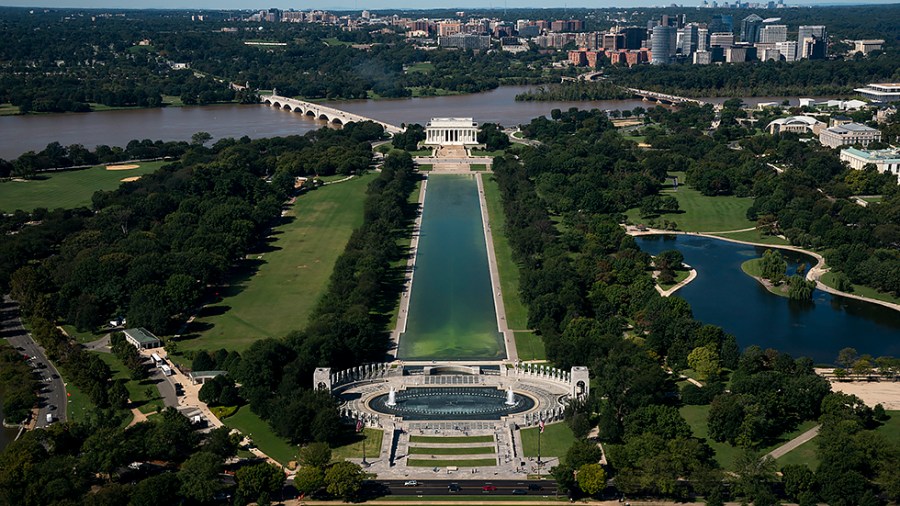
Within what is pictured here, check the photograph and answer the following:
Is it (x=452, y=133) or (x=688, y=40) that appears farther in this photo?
(x=688, y=40)

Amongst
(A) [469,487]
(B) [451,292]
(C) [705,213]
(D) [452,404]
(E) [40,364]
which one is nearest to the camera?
(A) [469,487]

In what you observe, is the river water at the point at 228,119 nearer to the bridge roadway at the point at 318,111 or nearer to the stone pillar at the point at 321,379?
the bridge roadway at the point at 318,111

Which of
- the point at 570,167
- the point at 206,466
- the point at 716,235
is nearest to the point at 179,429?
the point at 206,466

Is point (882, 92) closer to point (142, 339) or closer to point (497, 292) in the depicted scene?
point (497, 292)

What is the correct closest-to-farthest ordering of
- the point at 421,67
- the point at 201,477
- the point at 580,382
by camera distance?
the point at 201,477 → the point at 580,382 → the point at 421,67

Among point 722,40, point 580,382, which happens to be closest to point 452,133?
point 580,382

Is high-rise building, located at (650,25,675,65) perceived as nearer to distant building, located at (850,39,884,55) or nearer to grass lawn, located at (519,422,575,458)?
distant building, located at (850,39,884,55)
